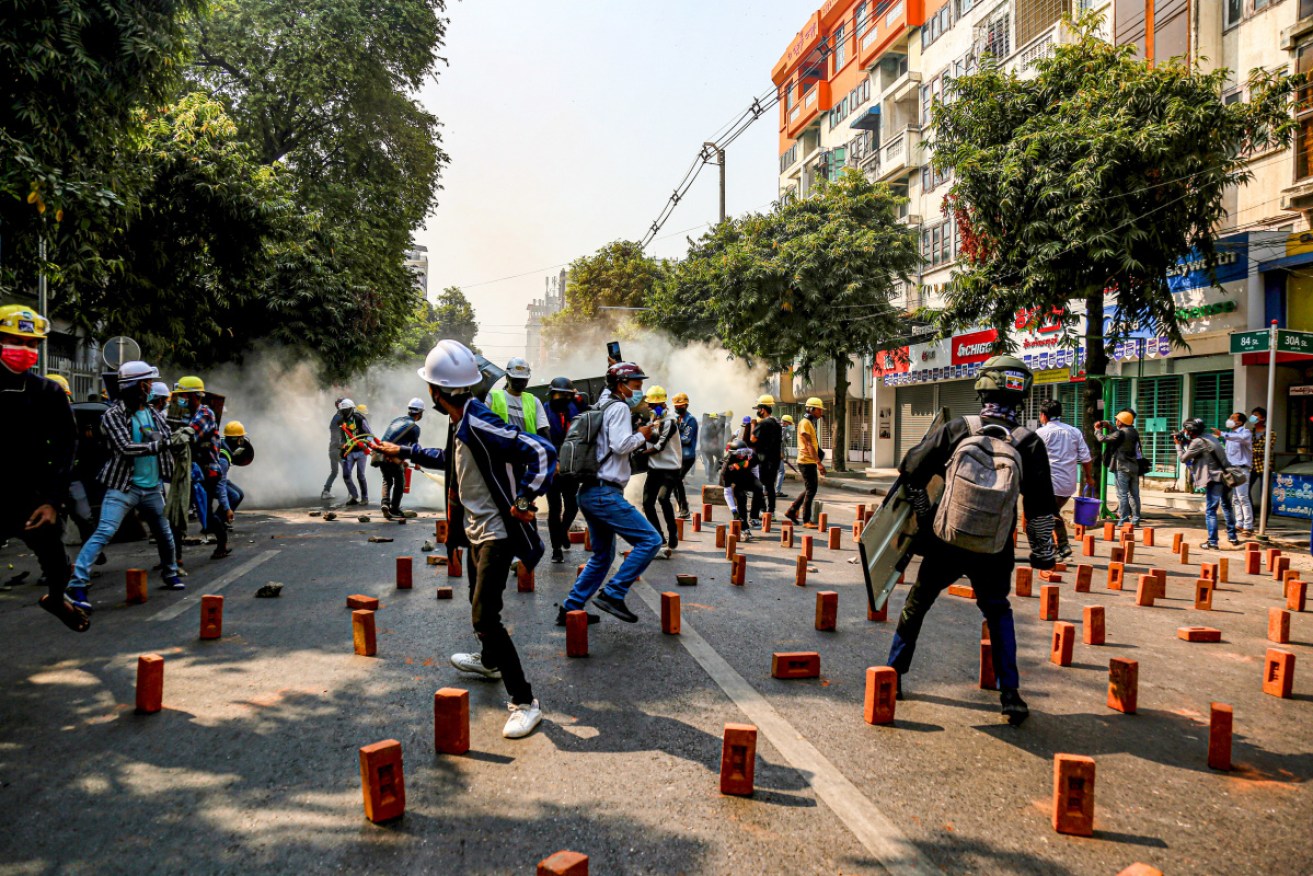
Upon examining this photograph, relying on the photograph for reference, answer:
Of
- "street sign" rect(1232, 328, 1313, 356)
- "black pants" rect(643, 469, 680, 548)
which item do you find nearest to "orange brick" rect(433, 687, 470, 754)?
"black pants" rect(643, 469, 680, 548)

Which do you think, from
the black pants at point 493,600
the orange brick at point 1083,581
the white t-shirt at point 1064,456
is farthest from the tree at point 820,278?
the black pants at point 493,600

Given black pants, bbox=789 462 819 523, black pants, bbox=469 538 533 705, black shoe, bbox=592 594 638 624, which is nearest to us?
black pants, bbox=469 538 533 705

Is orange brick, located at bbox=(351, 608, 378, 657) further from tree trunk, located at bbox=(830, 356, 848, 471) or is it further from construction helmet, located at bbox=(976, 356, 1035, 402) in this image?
tree trunk, located at bbox=(830, 356, 848, 471)

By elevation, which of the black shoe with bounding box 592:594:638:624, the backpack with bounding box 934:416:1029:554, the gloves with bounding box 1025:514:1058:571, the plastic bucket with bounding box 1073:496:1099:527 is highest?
the backpack with bounding box 934:416:1029:554

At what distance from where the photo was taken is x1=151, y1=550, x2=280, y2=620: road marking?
6.57 metres

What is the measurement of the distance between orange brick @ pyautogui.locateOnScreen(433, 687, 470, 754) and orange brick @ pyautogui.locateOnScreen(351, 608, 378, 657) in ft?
5.93

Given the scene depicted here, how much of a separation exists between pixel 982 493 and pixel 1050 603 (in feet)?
10.1

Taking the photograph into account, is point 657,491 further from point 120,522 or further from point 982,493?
point 982,493

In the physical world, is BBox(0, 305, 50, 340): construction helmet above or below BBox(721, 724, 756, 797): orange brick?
above

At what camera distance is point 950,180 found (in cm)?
2955

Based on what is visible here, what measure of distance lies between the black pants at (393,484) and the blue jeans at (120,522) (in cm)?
504

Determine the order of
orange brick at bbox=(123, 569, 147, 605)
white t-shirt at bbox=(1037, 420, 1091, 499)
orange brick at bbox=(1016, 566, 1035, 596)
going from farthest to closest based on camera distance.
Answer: white t-shirt at bbox=(1037, 420, 1091, 499) < orange brick at bbox=(1016, 566, 1035, 596) < orange brick at bbox=(123, 569, 147, 605)

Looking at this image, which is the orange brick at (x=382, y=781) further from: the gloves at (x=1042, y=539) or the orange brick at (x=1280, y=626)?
the orange brick at (x=1280, y=626)

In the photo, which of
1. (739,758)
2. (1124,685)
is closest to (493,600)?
(739,758)
